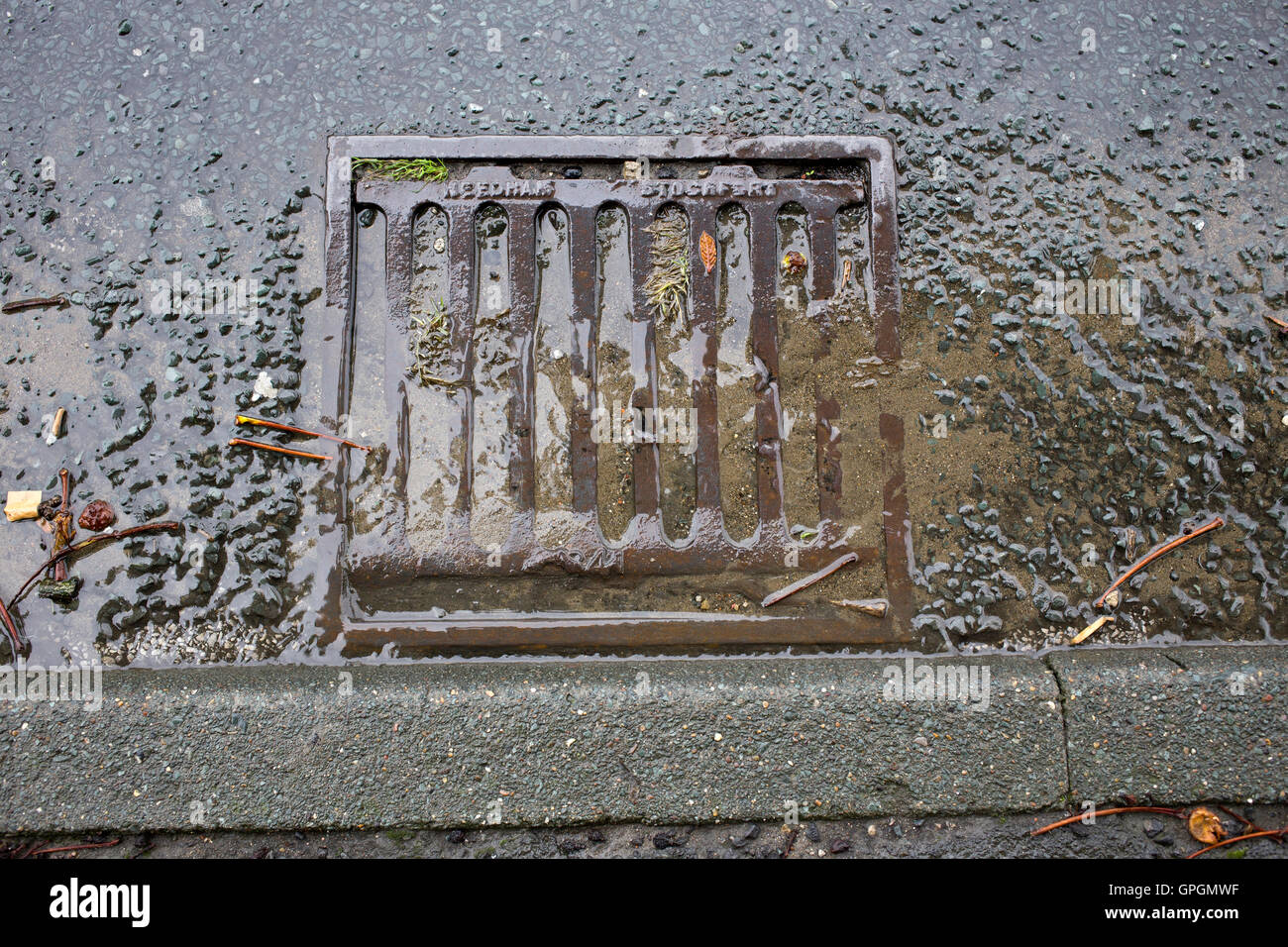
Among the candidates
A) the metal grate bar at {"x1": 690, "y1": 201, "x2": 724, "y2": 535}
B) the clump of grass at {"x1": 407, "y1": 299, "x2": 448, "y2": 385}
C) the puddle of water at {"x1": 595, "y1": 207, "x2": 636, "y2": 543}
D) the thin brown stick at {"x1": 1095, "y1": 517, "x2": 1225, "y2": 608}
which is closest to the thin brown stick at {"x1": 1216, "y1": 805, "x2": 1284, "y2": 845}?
the thin brown stick at {"x1": 1095, "y1": 517, "x2": 1225, "y2": 608}

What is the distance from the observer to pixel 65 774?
219 cm

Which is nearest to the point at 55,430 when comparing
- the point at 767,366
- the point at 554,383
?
the point at 554,383

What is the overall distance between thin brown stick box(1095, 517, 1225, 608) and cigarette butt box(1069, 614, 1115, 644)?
1.6 inches

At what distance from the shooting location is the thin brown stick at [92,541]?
2.36 m

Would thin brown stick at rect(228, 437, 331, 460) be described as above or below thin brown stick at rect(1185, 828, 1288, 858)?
above

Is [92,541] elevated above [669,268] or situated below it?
below

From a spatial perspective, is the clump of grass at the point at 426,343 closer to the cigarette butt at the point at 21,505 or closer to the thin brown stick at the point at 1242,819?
the cigarette butt at the point at 21,505

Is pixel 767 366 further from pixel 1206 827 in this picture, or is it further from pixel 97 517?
pixel 97 517

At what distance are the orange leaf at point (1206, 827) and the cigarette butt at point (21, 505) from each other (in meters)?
3.52

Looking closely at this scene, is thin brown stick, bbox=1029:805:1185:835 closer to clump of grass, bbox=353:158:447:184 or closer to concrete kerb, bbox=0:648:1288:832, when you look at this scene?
concrete kerb, bbox=0:648:1288:832

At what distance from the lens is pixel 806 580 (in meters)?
2.40

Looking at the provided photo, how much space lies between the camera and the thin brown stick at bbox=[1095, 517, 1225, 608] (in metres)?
2.44

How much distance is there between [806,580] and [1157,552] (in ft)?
3.60
